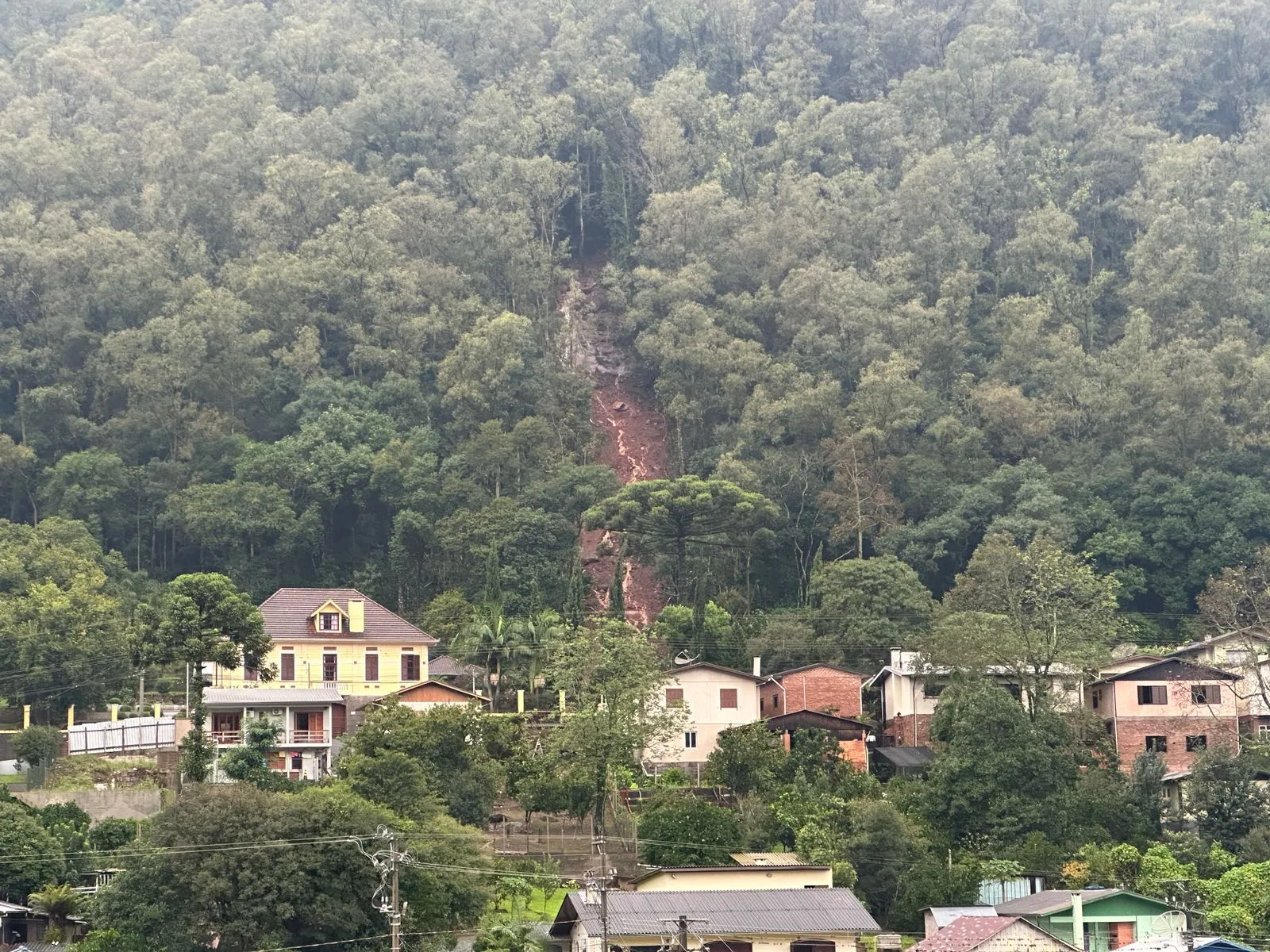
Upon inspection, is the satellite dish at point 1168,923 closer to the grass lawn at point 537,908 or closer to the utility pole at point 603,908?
the utility pole at point 603,908

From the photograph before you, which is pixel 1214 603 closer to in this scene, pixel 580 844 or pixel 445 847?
pixel 580 844

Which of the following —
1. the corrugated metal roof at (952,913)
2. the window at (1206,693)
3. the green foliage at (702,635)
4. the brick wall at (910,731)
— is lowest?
the corrugated metal roof at (952,913)

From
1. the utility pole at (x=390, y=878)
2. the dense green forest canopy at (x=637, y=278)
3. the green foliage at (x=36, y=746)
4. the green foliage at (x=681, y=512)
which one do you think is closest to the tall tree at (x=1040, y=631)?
the green foliage at (x=681, y=512)

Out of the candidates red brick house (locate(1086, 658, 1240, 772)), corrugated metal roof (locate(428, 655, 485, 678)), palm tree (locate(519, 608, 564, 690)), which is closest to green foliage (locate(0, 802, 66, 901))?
palm tree (locate(519, 608, 564, 690))

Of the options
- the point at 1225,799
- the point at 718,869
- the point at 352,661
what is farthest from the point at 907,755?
the point at 352,661

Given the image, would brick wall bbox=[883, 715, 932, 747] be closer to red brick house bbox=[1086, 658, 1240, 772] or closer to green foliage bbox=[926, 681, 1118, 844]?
red brick house bbox=[1086, 658, 1240, 772]

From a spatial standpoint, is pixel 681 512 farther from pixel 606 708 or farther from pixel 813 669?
pixel 606 708

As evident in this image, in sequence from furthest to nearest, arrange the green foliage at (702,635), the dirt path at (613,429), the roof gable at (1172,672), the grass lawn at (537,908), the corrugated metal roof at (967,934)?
the dirt path at (613,429)
the green foliage at (702,635)
the roof gable at (1172,672)
the grass lawn at (537,908)
the corrugated metal roof at (967,934)

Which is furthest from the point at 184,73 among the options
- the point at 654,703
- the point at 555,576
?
the point at 654,703
